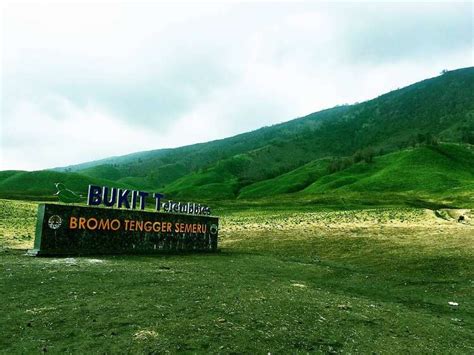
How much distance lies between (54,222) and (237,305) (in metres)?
18.2

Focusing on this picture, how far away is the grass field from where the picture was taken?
1373cm

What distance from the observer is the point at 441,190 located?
169 m

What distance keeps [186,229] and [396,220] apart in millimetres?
42086

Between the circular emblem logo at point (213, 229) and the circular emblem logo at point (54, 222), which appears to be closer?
the circular emblem logo at point (54, 222)

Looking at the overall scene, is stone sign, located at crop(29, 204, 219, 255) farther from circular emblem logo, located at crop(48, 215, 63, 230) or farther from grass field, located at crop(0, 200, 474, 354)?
grass field, located at crop(0, 200, 474, 354)

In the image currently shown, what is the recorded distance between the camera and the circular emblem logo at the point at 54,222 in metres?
30.4

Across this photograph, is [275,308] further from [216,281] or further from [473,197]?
[473,197]

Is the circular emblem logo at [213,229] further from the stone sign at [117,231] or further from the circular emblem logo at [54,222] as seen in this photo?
the circular emblem logo at [54,222]

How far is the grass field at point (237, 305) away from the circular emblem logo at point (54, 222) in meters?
3.27

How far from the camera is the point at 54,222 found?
3061cm

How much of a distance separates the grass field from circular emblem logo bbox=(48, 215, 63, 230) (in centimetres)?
327

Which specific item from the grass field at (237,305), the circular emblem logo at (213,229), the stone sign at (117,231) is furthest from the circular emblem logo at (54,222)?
the circular emblem logo at (213,229)

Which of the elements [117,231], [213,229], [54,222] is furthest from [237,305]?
[213,229]

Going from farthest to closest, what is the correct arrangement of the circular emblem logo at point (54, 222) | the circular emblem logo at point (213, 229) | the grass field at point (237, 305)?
the circular emblem logo at point (213, 229), the circular emblem logo at point (54, 222), the grass field at point (237, 305)
